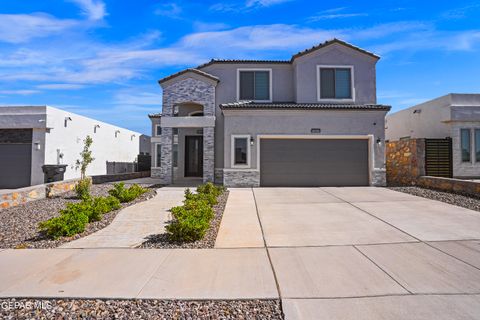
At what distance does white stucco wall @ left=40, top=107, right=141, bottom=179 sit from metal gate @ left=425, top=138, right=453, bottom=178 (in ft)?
73.3

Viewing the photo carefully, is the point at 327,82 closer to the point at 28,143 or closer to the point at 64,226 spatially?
the point at 64,226

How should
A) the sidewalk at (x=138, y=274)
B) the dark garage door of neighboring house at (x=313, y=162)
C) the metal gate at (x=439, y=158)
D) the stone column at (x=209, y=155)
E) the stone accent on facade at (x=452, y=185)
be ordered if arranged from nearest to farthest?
1. the sidewalk at (x=138, y=274)
2. the stone accent on facade at (x=452, y=185)
3. the dark garage door of neighboring house at (x=313, y=162)
4. the metal gate at (x=439, y=158)
5. the stone column at (x=209, y=155)

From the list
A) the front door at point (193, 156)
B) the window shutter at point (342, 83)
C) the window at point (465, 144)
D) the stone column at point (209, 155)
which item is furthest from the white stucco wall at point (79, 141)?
the window at point (465, 144)

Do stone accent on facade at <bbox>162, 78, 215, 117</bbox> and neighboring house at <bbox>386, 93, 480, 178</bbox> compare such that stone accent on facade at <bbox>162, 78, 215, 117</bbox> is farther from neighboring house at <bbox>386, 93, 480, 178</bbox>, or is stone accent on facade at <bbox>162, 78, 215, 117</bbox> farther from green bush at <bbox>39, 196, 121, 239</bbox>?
neighboring house at <bbox>386, 93, 480, 178</bbox>

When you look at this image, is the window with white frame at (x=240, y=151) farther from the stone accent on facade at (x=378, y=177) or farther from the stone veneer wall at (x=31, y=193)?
the stone veneer wall at (x=31, y=193)

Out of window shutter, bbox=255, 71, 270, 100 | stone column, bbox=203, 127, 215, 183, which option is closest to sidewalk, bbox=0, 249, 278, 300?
stone column, bbox=203, 127, 215, 183

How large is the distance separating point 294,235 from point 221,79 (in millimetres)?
12524

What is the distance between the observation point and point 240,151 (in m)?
14.1

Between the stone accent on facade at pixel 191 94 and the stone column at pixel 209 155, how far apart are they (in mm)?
1265

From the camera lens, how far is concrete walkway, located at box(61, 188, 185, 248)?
5520 mm

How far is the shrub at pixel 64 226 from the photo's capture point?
580 centimetres

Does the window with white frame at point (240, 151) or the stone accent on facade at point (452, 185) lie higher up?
the window with white frame at point (240, 151)

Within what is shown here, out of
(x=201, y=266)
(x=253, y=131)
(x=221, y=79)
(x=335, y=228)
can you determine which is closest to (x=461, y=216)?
(x=335, y=228)

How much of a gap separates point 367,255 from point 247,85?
1322 cm
